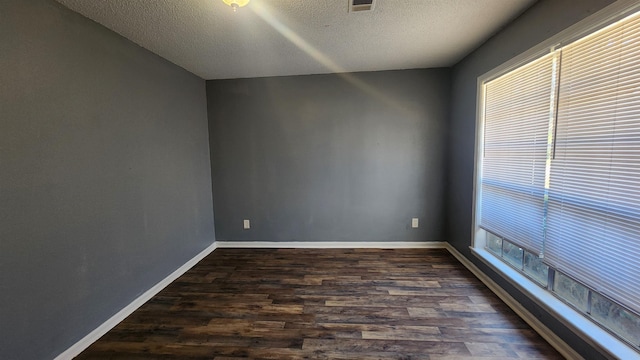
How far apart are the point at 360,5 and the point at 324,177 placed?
7.02 ft

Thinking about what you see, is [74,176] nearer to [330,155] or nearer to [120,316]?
[120,316]

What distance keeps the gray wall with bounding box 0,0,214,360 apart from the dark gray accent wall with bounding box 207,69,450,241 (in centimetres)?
94

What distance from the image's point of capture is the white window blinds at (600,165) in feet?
4.12

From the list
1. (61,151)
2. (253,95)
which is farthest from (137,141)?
(253,95)

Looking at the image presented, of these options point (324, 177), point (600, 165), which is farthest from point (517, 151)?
point (324, 177)

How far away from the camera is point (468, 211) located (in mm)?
2871

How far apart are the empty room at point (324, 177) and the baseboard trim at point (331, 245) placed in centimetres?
4

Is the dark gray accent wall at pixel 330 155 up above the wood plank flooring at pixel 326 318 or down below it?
above

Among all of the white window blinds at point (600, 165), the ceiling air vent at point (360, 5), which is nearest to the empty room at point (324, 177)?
the white window blinds at point (600, 165)

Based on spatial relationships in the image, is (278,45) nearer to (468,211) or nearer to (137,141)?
(137,141)

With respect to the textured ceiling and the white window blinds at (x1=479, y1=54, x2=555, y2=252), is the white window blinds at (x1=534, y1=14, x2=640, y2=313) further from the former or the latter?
the textured ceiling

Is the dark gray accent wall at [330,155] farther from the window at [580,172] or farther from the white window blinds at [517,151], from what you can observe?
the window at [580,172]

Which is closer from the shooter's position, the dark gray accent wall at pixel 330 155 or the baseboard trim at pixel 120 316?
the baseboard trim at pixel 120 316

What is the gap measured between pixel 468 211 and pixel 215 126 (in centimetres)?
353
